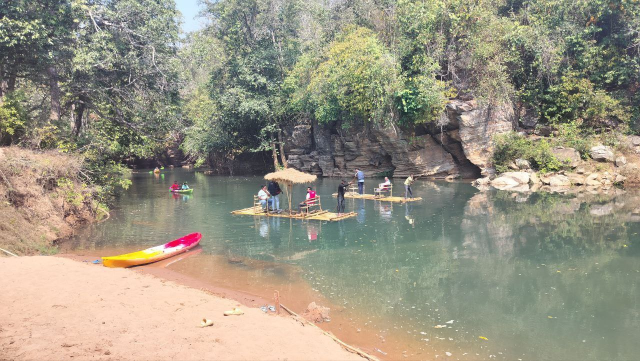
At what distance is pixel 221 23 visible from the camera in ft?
119

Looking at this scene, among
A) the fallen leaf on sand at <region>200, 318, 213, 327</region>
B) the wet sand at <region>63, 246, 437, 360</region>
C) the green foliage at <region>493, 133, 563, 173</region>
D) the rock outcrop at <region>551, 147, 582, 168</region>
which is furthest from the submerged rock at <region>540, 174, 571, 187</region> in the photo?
the fallen leaf on sand at <region>200, 318, 213, 327</region>

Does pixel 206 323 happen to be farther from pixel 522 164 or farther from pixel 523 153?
pixel 523 153

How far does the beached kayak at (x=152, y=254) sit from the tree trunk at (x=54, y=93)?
10879mm

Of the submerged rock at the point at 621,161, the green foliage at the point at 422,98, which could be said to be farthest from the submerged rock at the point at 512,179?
the green foliage at the point at 422,98

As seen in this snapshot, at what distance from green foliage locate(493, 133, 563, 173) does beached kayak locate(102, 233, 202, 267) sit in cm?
2066

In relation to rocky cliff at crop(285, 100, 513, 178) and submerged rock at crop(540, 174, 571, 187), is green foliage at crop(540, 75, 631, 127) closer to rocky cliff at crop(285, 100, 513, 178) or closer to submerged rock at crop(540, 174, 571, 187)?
rocky cliff at crop(285, 100, 513, 178)

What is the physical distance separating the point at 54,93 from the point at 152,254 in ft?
40.7

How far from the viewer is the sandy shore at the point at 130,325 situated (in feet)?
19.5

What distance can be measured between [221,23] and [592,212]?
30.7m

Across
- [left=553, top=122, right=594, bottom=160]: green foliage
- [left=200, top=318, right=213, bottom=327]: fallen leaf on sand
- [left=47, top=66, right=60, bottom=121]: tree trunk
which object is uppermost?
[left=47, top=66, right=60, bottom=121]: tree trunk

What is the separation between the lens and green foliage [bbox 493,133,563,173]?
25.2 metres

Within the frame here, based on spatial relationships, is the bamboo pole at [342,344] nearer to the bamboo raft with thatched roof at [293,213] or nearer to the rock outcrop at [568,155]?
the bamboo raft with thatched roof at [293,213]

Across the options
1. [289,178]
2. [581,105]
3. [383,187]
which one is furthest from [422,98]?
[289,178]

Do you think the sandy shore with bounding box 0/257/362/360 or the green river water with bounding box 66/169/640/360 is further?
the green river water with bounding box 66/169/640/360
